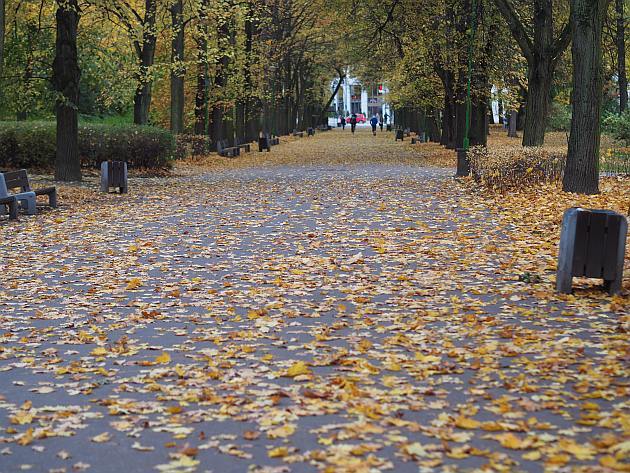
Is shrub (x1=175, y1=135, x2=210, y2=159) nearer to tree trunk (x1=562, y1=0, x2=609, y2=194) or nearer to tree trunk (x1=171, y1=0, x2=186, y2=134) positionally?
tree trunk (x1=171, y1=0, x2=186, y2=134)

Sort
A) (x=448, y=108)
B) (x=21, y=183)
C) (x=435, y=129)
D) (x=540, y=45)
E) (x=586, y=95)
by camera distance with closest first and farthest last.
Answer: (x=21, y=183) < (x=586, y=95) < (x=540, y=45) < (x=448, y=108) < (x=435, y=129)

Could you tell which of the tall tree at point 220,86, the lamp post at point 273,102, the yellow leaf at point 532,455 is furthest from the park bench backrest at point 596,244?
the lamp post at point 273,102

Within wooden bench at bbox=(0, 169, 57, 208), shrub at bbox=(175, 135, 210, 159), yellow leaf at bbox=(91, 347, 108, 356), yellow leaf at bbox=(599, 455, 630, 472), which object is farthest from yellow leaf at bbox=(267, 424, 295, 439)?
shrub at bbox=(175, 135, 210, 159)

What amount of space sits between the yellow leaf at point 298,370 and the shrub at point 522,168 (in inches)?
616

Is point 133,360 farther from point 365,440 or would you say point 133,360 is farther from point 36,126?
point 36,126

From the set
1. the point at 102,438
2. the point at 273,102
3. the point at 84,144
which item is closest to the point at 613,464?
the point at 102,438

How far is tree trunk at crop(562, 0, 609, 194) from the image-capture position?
19.4 meters

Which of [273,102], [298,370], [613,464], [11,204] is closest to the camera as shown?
[613,464]

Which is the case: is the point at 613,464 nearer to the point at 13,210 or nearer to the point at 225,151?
the point at 13,210

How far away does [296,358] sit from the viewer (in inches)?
308

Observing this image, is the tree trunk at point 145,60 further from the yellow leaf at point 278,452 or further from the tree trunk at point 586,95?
the yellow leaf at point 278,452

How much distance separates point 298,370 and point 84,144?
2465 cm

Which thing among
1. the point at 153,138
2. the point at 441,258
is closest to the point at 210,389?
the point at 441,258

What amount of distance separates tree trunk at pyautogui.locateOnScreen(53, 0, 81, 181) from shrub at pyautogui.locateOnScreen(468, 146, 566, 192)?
9.95m
